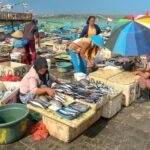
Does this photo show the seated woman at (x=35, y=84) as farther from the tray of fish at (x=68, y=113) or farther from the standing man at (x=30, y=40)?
the standing man at (x=30, y=40)

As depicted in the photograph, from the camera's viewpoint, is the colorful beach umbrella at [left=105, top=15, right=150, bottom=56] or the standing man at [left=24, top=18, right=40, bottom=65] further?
the standing man at [left=24, top=18, right=40, bottom=65]

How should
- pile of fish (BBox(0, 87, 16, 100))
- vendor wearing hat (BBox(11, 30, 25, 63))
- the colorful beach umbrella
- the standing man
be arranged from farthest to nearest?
vendor wearing hat (BBox(11, 30, 25, 63)) < the standing man < the colorful beach umbrella < pile of fish (BBox(0, 87, 16, 100))

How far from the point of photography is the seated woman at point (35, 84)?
176 inches

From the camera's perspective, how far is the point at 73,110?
3.87 meters

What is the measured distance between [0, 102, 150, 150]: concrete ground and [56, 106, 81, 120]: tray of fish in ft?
1.84

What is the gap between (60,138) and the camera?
4062mm

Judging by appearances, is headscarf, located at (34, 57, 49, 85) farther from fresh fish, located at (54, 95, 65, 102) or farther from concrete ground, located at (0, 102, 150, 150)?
concrete ground, located at (0, 102, 150, 150)

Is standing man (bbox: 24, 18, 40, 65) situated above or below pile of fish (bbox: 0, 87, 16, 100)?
above

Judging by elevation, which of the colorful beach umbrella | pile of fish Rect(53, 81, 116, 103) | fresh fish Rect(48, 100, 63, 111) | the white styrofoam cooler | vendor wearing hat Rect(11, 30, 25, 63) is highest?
the colorful beach umbrella

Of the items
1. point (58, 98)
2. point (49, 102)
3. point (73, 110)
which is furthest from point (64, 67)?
point (73, 110)

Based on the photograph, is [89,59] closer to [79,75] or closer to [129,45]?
[79,75]

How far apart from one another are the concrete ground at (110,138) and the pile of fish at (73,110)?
569 mm

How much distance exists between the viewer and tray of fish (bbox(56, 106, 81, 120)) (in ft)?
12.2

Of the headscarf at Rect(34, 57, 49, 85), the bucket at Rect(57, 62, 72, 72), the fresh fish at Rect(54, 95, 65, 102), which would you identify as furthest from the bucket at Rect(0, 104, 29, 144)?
the bucket at Rect(57, 62, 72, 72)
